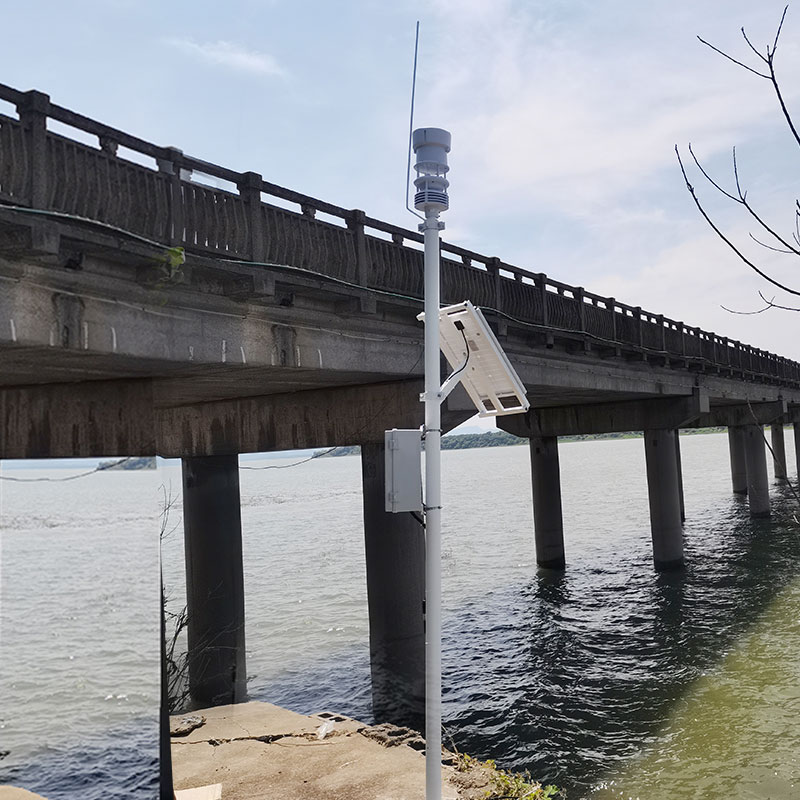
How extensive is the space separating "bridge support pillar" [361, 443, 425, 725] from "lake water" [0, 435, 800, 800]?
0.74 m

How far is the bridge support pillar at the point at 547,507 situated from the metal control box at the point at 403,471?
2389 centimetres

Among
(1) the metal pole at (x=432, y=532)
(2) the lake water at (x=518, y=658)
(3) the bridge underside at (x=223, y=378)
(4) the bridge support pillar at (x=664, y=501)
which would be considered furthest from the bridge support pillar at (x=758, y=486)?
(1) the metal pole at (x=432, y=532)

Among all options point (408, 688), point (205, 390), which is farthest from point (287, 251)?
point (408, 688)

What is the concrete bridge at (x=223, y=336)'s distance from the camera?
838 cm

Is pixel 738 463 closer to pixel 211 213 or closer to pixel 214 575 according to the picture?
pixel 214 575

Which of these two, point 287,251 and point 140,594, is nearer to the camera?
point 287,251

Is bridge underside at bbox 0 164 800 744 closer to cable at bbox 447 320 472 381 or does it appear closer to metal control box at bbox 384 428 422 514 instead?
metal control box at bbox 384 428 422 514

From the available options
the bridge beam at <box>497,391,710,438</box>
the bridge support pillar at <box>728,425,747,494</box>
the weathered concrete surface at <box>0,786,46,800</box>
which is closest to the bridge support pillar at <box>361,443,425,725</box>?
the weathered concrete surface at <box>0,786,46,800</box>

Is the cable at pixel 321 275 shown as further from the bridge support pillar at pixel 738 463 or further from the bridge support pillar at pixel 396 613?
the bridge support pillar at pixel 738 463

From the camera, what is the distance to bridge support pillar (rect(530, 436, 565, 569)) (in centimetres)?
2959

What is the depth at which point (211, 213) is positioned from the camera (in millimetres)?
10117

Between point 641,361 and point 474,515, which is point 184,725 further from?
point 474,515

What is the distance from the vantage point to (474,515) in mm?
55875

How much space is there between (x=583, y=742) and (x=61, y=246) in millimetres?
10377
